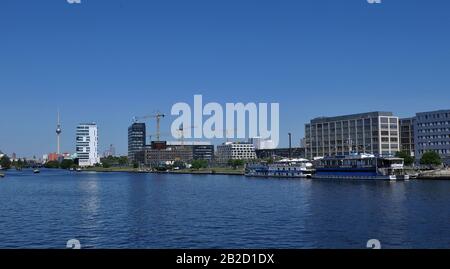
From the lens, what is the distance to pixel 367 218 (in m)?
16.7

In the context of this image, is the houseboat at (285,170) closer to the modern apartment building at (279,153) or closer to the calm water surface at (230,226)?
the modern apartment building at (279,153)

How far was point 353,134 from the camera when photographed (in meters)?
77.9

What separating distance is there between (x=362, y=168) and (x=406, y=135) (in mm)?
30104

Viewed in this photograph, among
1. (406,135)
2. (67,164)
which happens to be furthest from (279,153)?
(67,164)

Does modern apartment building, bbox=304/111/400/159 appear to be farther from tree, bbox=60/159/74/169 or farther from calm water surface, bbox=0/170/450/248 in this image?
tree, bbox=60/159/74/169

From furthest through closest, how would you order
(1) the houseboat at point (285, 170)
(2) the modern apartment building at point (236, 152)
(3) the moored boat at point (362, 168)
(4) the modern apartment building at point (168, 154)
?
(4) the modern apartment building at point (168, 154) < (2) the modern apartment building at point (236, 152) < (1) the houseboat at point (285, 170) < (3) the moored boat at point (362, 168)

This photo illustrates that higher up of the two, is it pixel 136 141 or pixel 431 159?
pixel 136 141

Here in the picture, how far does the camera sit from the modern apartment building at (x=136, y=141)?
109m

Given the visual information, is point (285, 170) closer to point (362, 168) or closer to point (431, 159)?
point (362, 168)

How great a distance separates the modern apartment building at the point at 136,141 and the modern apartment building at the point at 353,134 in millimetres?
39768

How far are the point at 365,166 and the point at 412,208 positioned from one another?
30867 millimetres

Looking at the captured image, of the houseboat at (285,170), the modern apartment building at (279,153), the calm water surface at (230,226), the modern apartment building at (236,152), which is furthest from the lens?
the modern apartment building at (236,152)

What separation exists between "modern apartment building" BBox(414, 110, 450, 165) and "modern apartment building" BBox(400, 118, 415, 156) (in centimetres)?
1037

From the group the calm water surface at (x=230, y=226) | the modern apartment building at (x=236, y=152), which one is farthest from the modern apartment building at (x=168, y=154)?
the calm water surface at (x=230, y=226)
